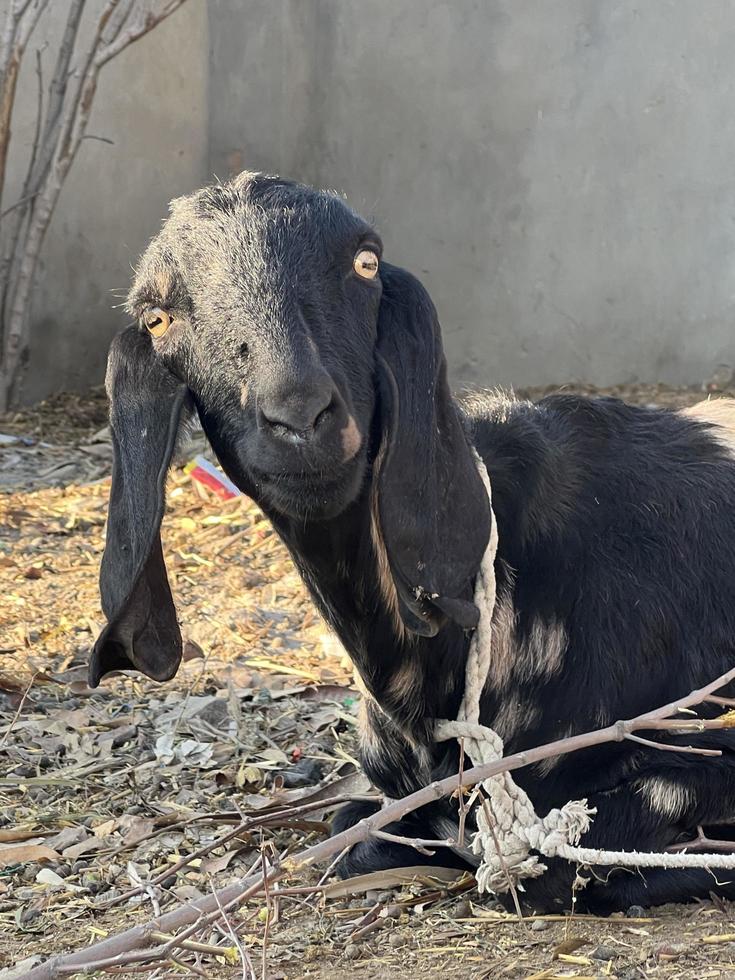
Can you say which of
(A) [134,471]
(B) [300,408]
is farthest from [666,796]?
(A) [134,471]

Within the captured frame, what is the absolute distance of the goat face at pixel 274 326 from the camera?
2400 mm

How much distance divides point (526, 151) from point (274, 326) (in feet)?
22.3

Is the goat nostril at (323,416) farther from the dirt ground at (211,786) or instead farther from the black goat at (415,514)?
the dirt ground at (211,786)

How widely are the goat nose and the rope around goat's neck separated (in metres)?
0.49

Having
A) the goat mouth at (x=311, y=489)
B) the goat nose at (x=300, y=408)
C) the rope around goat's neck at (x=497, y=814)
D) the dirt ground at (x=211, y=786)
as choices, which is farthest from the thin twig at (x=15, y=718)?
the goat nose at (x=300, y=408)

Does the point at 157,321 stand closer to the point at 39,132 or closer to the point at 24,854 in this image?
the point at 24,854

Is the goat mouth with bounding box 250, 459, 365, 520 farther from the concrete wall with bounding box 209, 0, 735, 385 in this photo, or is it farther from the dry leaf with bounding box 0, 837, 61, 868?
the concrete wall with bounding box 209, 0, 735, 385

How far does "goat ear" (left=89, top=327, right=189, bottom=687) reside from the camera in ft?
8.81

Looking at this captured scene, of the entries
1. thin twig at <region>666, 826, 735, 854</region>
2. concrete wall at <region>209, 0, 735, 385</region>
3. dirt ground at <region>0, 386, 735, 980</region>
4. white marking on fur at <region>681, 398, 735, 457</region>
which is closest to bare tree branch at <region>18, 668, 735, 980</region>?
dirt ground at <region>0, 386, 735, 980</region>

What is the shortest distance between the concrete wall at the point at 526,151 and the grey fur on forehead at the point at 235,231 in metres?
6.33

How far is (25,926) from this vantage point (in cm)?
298

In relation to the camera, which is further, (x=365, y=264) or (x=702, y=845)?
(x=702, y=845)

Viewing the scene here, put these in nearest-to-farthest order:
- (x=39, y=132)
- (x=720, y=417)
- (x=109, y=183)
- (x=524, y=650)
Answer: (x=524, y=650) → (x=720, y=417) → (x=39, y=132) → (x=109, y=183)

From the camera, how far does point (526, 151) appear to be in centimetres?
892
